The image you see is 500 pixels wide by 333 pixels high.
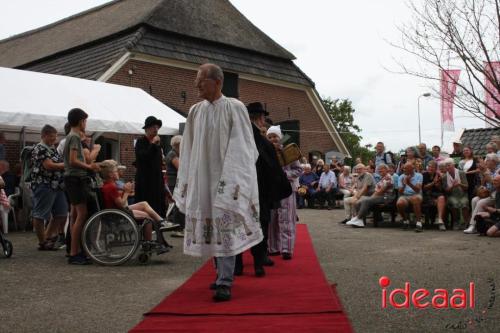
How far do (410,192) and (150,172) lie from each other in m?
5.93

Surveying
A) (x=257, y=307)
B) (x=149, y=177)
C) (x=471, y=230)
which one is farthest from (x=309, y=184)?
(x=257, y=307)

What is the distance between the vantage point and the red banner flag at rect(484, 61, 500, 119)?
5.78 m

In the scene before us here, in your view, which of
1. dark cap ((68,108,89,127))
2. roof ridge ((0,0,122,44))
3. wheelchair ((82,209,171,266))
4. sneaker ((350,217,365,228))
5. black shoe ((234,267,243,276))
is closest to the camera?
black shoe ((234,267,243,276))

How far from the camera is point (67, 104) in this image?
1207 centimetres

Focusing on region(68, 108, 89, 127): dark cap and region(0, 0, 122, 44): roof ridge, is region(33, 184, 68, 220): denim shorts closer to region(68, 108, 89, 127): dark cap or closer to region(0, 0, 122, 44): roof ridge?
region(68, 108, 89, 127): dark cap

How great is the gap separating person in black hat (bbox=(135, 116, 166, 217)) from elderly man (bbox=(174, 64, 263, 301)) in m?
2.90

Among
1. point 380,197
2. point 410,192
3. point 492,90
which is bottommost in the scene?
point 380,197

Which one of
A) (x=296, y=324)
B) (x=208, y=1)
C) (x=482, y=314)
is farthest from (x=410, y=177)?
(x=208, y=1)

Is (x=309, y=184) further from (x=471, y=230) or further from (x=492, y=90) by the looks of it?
(x=492, y=90)

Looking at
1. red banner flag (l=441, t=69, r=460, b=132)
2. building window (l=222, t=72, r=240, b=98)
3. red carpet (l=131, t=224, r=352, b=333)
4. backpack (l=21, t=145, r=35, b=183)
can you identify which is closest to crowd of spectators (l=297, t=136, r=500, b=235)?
red banner flag (l=441, t=69, r=460, b=132)

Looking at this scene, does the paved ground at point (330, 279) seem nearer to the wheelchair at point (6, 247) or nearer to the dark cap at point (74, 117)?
the wheelchair at point (6, 247)

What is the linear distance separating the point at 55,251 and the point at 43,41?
23.1 meters

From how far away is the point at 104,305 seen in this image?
4.74 metres

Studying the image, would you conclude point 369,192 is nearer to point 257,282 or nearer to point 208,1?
point 257,282
